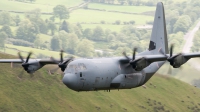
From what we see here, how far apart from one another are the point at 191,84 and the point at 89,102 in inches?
1791

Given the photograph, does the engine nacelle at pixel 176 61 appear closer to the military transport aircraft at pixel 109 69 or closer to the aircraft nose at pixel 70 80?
the military transport aircraft at pixel 109 69

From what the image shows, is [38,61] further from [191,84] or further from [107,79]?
[191,84]

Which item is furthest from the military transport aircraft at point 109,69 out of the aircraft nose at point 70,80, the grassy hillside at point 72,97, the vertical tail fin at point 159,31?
the grassy hillside at point 72,97

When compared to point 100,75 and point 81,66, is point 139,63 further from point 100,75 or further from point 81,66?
point 81,66

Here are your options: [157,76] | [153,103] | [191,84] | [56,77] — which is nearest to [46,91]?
[56,77]

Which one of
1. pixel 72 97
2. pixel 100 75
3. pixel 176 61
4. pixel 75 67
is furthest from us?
pixel 72 97

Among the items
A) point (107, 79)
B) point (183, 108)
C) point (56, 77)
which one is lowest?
point (183, 108)

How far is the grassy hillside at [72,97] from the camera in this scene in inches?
4455

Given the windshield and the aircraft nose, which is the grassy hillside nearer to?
the windshield

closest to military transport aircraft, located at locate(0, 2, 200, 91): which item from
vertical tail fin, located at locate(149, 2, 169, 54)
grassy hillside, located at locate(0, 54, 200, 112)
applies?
vertical tail fin, located at locate(149, 2, 169, 54)

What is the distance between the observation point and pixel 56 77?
418 feet

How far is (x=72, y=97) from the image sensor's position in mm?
120875

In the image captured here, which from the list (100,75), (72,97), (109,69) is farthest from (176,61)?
(72,97)

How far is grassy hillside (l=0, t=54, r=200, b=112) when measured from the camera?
371 ft
